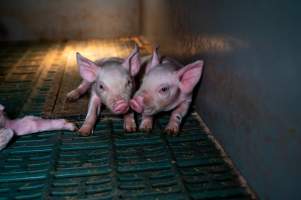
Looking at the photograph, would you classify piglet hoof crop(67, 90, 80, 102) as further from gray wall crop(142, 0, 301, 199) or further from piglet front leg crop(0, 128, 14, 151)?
gray wall crop(142, 0, 301, 199)

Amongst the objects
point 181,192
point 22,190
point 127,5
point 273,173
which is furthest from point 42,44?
point 273,173

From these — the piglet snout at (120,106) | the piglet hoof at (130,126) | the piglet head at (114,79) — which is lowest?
the piglet hoof at (130,126)

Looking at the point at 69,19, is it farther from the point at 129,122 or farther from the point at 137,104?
the point at 137,104

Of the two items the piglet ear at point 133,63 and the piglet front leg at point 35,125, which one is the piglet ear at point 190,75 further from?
the piglet front leg at point 35,125

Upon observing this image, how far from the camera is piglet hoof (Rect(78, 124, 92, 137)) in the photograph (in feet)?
9.37

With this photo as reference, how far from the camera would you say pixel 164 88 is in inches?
115

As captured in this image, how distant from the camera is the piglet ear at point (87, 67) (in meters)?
3.14

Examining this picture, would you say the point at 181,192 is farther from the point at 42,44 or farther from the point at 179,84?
the point at 42,44

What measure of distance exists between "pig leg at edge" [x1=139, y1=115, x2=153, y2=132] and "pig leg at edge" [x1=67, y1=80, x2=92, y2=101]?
3.16 ft

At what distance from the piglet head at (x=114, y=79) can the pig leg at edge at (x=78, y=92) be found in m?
0.48

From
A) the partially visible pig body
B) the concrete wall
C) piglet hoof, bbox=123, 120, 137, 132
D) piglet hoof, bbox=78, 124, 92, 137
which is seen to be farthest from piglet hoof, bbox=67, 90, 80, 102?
the concrete wall


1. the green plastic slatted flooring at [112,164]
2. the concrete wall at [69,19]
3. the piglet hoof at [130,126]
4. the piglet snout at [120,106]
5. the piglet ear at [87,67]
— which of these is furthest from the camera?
the concrete wall at [69,19]

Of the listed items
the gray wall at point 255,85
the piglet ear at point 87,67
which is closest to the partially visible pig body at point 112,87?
the piglet ear at point 87,67

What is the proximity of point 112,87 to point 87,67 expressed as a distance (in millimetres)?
408
